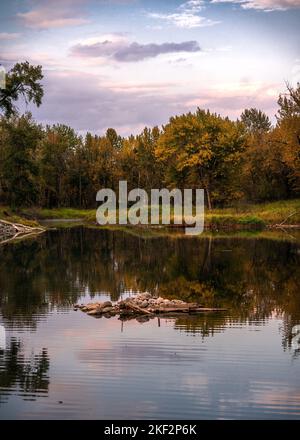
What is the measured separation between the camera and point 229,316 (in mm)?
18844

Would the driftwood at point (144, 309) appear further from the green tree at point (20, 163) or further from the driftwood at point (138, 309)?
the green tree at point (20, 163)

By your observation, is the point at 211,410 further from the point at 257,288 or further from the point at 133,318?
the point at 257,288

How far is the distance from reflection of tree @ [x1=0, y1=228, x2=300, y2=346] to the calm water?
3.3 inches

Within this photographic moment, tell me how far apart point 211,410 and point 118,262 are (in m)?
23.3

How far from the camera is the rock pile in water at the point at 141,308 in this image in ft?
62.3

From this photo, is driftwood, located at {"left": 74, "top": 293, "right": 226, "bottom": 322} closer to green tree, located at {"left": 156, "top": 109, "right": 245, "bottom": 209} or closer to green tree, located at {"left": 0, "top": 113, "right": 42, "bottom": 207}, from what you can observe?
green tree, located at {"left": 156, "top": 109, "right": 245, "bottom": 209}

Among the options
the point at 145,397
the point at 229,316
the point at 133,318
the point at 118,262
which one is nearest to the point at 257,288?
the point at 229,316

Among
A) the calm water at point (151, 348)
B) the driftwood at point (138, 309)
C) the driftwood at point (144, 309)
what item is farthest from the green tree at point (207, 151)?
the driftwood at point (138, 309)

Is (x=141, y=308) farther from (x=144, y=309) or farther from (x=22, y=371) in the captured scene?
(x=22, y=371)

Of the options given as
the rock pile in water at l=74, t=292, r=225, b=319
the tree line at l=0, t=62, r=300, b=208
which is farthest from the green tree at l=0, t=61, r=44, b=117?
the rock pile in water at l=74, t=292, r=225, b=319

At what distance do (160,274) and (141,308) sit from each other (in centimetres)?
973

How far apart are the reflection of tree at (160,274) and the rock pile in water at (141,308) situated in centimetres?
136
